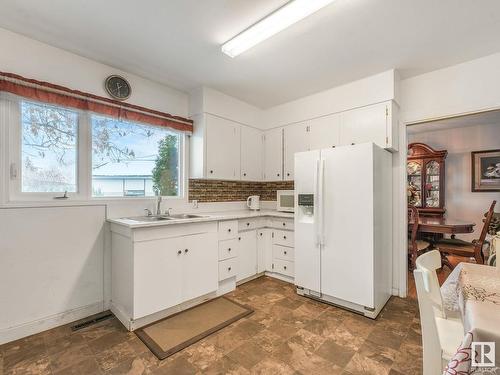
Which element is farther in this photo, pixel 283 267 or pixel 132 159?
pixel 283 267

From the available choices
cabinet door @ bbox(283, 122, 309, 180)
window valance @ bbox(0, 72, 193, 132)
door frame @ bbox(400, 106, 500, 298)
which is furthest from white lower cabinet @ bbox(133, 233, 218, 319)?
door frame @ bbox(400, 106, 500, 298)

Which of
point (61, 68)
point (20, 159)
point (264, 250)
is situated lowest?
point (264, 250)

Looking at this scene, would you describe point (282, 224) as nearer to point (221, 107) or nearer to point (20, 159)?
point (221, 107)

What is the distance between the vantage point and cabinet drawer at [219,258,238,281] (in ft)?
9.63

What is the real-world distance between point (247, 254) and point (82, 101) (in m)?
2.48

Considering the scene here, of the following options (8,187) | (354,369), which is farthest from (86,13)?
(354,369)

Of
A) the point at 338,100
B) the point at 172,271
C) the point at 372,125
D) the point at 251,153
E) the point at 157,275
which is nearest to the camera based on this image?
the point at 157,275

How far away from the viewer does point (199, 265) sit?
2.68 m

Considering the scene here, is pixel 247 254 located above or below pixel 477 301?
below

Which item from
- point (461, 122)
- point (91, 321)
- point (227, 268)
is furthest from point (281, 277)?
point (461, 122)

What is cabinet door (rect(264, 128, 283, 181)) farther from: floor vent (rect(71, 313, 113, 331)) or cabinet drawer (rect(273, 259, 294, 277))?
floor vent (rect(71, 313, 113, 331))

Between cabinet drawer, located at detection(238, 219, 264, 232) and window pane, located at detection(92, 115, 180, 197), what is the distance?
3.07ft

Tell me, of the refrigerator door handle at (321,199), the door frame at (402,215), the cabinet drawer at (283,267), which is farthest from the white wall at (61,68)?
the door frame at (402,215)

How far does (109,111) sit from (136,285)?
67.8 inches
